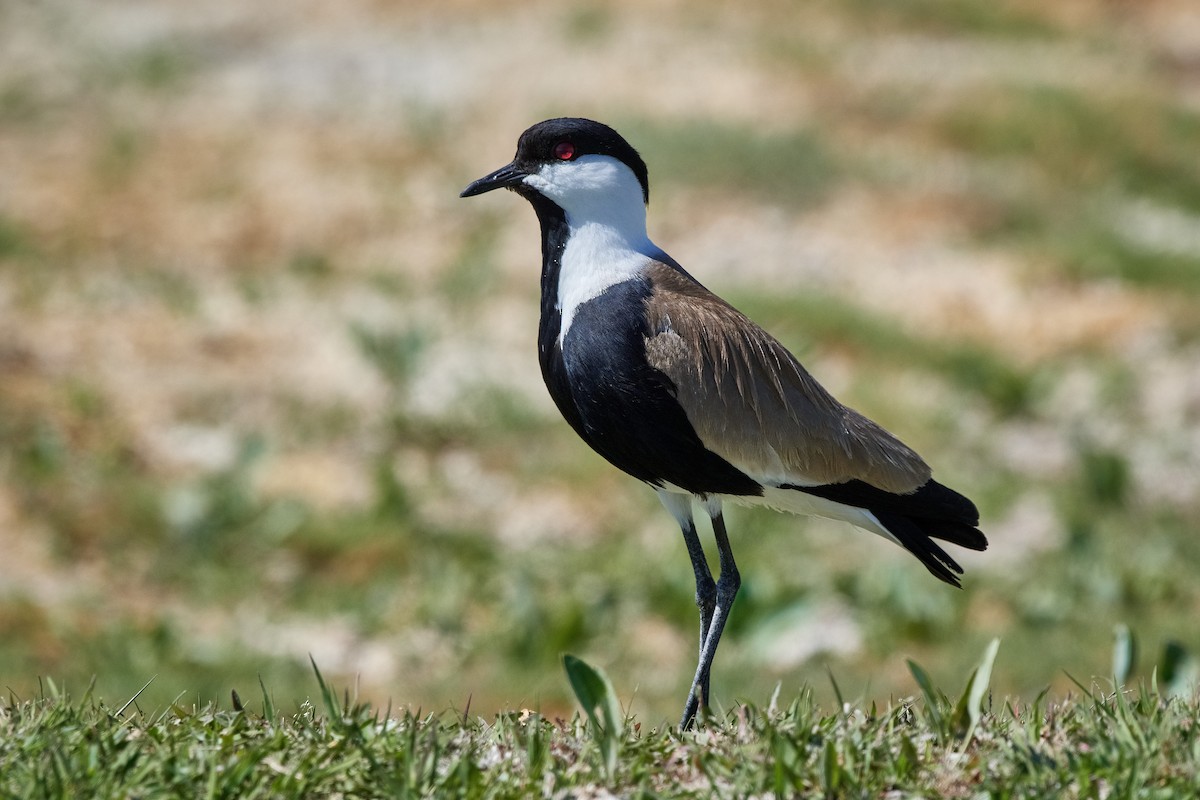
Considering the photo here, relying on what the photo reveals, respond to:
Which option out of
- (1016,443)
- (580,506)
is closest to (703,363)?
(580,506)

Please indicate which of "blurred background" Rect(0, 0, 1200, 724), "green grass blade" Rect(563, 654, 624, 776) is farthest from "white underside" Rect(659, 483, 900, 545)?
"blurred background" Rect(0, 0, 1200, 724)

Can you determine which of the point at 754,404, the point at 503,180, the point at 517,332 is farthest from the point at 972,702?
the point at 517,332

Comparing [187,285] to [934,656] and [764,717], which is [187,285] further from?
[764,717]

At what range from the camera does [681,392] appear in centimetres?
471

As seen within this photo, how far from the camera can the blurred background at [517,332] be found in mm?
8664

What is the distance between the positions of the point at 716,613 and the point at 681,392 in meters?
0.89

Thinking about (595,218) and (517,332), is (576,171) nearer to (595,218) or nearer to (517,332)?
(595,218)

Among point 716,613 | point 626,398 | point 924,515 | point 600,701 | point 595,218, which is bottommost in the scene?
point 600,701

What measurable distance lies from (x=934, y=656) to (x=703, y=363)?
14.2 feet

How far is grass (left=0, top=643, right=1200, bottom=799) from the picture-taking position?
3676 mm

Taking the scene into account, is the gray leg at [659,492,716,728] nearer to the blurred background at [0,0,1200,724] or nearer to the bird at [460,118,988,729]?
the bird at [460,118,988,729]

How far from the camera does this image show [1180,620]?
8836 millimetres

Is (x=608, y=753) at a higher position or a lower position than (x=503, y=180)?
lower

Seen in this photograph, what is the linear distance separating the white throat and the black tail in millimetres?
1074
